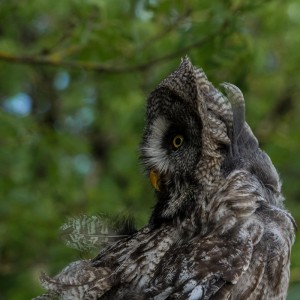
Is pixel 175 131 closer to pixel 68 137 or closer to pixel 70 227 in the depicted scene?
pixel 70 227

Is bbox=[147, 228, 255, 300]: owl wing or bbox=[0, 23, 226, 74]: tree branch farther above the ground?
bbox=[0, 23, 226, 74]: tree branch

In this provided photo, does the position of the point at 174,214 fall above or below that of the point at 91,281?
above

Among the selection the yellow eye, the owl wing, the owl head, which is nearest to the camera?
the owl wing

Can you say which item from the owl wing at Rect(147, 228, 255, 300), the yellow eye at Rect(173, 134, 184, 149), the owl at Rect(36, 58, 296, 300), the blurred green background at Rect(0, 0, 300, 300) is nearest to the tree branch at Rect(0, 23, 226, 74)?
the blurred green background at Rect(0, 0, 300, 300)

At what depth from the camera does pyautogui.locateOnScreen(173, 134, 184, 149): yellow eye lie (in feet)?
13.8

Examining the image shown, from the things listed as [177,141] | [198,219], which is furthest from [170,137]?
[198,219]

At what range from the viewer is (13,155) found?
7.17m

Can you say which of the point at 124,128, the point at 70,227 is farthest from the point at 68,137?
the point at 70,227

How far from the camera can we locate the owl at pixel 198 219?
3721 millimetres

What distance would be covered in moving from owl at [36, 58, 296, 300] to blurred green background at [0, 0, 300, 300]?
0.94 ft

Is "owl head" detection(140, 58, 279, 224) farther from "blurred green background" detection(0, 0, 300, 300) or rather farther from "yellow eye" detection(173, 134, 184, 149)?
"blurred green background" detection(0, 0, 300, 300)

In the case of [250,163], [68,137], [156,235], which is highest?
[68,137]

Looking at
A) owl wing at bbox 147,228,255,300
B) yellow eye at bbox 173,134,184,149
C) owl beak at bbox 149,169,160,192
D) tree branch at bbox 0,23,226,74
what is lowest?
owl wing at bbox 147,228,255,300

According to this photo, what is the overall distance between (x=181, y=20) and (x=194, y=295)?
273 centimetres
